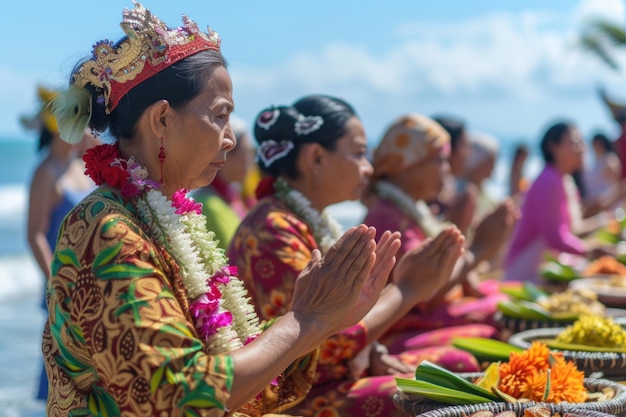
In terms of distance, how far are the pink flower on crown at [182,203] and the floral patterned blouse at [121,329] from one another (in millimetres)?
255

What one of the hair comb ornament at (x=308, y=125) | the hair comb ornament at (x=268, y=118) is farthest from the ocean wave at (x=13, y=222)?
the hair comb ornament at (x=308, y=125)

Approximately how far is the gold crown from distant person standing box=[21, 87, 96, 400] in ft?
9.38

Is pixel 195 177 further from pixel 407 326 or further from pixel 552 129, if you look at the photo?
pixel 552 129

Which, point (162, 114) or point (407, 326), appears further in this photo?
point (407, 326)

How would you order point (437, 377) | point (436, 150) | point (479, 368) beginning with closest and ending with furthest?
point (437, 377)
point (479, 368)
point (436, 150)

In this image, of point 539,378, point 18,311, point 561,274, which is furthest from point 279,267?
point 18,311

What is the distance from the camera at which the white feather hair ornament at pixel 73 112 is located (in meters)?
2.30

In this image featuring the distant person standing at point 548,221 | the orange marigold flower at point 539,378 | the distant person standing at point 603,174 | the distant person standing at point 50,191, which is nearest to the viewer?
the orange marigold flower at point 539,378

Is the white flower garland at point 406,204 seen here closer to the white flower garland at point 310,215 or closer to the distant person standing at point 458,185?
the distant person standing at point 458,185

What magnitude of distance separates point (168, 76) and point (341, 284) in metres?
0.67

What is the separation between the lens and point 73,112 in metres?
2.31

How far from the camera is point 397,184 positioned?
490 centimetres

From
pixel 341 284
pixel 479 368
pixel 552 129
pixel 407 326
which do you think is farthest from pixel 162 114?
pixel 552 129

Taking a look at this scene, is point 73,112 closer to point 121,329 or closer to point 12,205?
point 121,329
